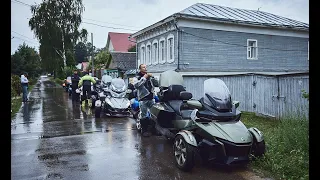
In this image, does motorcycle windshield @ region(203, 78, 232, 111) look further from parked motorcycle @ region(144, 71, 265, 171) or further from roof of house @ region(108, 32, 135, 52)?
roof of house @ region(108, 32, 135, 52)

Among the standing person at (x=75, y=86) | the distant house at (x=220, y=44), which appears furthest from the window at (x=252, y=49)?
the standing person at (x=75, y=86)

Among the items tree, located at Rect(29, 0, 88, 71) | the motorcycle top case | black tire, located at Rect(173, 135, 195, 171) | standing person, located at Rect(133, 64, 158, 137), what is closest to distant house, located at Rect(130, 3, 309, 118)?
standing person, located at Rect(133, 64, 158, 137)

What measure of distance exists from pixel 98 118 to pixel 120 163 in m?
5.89

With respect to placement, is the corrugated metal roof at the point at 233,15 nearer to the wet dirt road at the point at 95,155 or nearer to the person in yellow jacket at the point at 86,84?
the person in yellow jacket at the point at 86,84

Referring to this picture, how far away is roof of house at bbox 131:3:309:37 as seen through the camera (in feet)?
60.8

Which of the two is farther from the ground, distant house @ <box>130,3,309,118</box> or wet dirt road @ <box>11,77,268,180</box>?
distant house @ <box>130,3,309,118</box>

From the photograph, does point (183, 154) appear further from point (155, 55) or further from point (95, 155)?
point (155, 55)

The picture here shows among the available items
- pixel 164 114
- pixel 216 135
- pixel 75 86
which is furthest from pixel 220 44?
pixel 216 135

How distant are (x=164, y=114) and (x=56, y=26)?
39.8m

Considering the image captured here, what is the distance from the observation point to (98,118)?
11.2 m

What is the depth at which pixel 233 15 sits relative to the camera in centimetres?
2120

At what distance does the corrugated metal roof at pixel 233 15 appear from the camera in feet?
63.2

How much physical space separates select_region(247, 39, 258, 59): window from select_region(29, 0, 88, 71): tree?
3000cm
